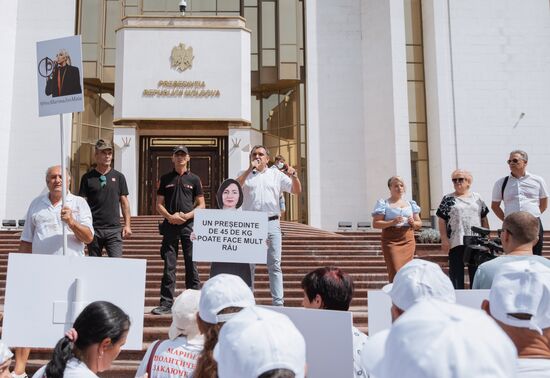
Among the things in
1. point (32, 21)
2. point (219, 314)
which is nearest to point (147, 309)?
point (219, 314)

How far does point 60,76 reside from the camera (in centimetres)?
520

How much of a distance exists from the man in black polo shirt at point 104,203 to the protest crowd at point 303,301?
0.5 inches

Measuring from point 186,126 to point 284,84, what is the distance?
403cm

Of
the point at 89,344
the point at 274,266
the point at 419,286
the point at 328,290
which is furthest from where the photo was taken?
the point at 274,266

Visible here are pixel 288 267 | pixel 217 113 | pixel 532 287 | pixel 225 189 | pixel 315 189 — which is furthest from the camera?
pixel 315 189

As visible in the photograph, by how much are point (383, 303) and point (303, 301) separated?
0.55 meters

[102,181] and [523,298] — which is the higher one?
[102,181]

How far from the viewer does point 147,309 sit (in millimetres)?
7102

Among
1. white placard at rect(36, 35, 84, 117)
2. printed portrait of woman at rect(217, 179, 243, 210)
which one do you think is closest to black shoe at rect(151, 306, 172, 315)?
printed portrait of woman at rect(217, 179, 243, 210)

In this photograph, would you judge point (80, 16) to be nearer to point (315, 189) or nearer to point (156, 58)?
point (156, 58)

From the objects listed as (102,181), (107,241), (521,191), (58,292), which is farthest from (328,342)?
(521,191)

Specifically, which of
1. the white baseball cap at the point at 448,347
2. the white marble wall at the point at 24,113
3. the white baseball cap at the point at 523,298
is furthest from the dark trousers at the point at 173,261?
the white marble wall at the point at 24,113

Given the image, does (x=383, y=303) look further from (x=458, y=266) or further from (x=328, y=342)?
(x=458, y=266)

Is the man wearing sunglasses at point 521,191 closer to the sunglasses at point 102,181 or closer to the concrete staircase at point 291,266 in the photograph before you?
the concrete staircase at point 291,266
